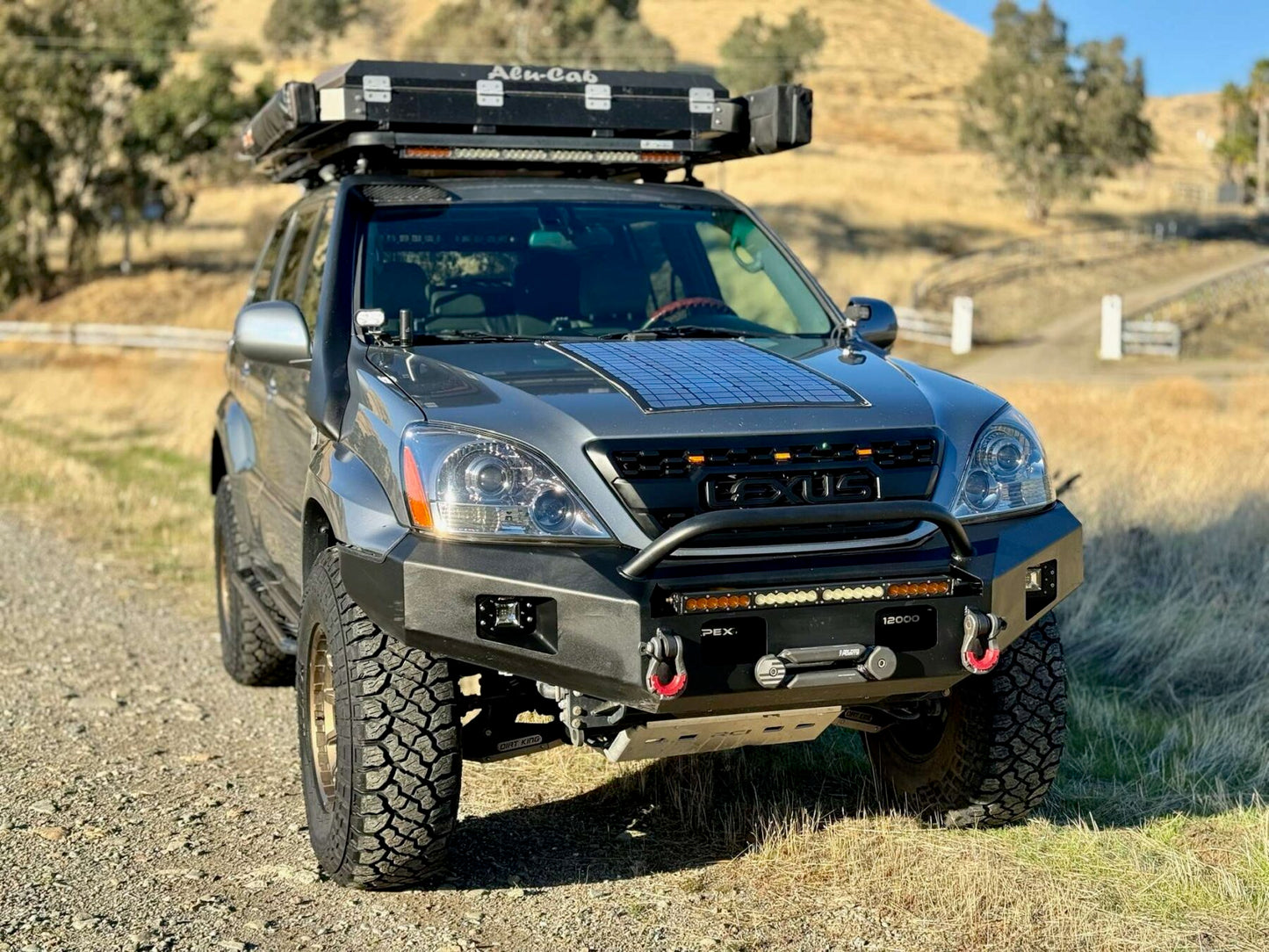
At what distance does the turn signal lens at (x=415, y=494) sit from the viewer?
4.06 metres

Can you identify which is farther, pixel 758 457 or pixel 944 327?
pixel 944 327

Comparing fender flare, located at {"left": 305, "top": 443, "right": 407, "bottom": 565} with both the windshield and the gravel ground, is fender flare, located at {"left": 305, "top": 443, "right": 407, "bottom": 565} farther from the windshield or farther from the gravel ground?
the gravel ground

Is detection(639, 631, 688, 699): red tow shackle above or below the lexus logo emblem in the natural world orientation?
below

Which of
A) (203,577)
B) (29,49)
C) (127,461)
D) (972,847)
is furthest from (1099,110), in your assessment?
(972,847)

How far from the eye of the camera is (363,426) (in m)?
4.50

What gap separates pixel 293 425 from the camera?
558 cm

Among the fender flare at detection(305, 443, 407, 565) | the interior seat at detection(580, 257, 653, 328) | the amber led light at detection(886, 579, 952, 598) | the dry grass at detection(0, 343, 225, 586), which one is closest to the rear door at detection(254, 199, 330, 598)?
the fender flare at detection(305, 443, 407, 565)

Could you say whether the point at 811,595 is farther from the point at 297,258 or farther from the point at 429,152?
the point at 297,258

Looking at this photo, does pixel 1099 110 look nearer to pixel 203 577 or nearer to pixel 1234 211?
pixel 1234 211

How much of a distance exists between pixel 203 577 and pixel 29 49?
Result: 33363 millimetres

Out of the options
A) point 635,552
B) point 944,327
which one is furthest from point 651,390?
point 944,327

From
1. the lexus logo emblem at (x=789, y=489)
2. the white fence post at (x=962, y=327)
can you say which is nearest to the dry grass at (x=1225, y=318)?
the white fence post at (x=962, y=327)

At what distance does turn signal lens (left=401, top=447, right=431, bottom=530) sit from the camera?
4.06 m

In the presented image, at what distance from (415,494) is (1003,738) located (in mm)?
1857
